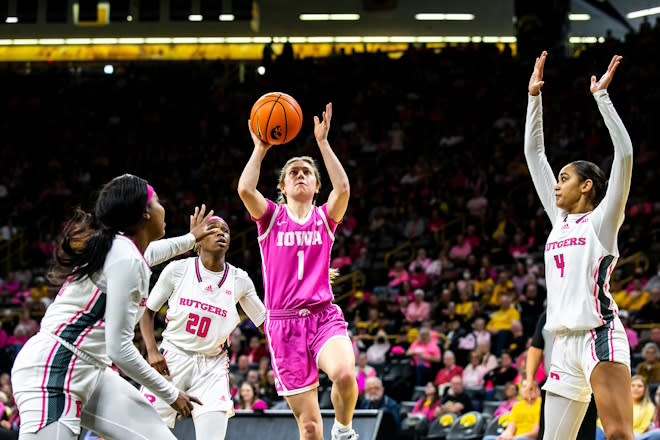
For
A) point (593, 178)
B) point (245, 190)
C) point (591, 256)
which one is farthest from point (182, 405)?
point (593, 178)

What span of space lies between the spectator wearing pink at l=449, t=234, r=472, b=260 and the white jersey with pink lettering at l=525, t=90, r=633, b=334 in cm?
1070

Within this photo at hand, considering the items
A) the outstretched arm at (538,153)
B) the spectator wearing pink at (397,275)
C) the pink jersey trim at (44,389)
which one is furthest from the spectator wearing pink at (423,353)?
the pink jersey trim at (44,389)

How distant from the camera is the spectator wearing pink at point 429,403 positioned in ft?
39.1

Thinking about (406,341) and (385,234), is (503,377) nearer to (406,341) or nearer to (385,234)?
(406,341)

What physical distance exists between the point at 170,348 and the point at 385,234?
11.6 metres

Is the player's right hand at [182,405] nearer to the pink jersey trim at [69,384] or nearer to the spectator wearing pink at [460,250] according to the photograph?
the pink jersey trim at [69,384]

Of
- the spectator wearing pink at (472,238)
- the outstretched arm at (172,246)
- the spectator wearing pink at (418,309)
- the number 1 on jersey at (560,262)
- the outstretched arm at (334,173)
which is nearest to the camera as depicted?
the outstretched arm at (172,246)

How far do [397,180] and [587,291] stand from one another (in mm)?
14615

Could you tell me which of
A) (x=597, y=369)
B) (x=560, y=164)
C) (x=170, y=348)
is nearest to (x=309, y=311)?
(x=170, y=348)

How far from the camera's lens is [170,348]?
7.14 meters

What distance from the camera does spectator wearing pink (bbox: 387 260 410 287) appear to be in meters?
16.5

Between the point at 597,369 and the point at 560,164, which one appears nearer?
the point at 597,369

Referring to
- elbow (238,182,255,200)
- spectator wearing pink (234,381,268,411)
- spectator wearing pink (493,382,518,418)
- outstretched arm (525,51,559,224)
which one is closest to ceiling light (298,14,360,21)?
spectator wearing pink (234,381,268,411)

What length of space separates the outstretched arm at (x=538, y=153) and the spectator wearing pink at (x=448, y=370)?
6.60 m
